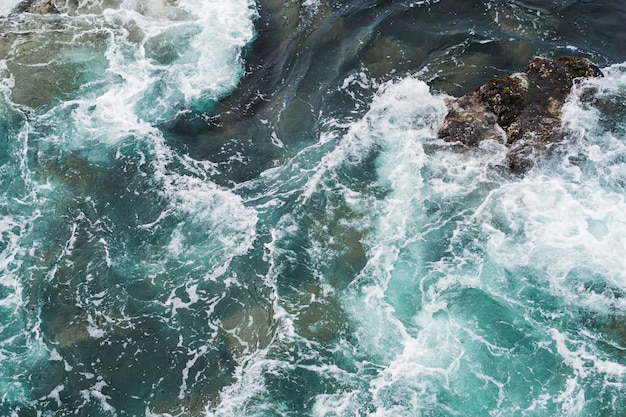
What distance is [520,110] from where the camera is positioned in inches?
1112

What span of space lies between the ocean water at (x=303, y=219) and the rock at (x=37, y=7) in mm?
885

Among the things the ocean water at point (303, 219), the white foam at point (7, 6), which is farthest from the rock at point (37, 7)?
the ocean water at point (303, 219)

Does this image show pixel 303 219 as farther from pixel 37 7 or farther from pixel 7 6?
pixel 7 6

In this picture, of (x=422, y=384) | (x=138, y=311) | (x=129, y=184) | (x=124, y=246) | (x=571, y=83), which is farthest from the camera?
(x=571, y=83)

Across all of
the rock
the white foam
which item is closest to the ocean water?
the white foam

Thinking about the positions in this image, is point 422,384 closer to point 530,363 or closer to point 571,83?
point 530,363

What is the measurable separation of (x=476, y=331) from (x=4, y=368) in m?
18.4

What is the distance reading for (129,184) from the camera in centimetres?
2716

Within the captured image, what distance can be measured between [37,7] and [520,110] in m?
28.2

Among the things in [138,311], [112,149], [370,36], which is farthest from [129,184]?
[370,36]

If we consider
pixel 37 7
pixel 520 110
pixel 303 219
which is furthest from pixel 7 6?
pixel 520 110

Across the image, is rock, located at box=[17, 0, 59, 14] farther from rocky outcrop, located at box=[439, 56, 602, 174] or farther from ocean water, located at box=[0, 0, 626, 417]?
rocky outcrop, located at box=[439, 56, 602, 174]

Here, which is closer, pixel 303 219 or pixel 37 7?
pixel 303 219

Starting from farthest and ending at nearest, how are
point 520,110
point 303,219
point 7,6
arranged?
point 7,6 → point 520,110 → point 303,219
